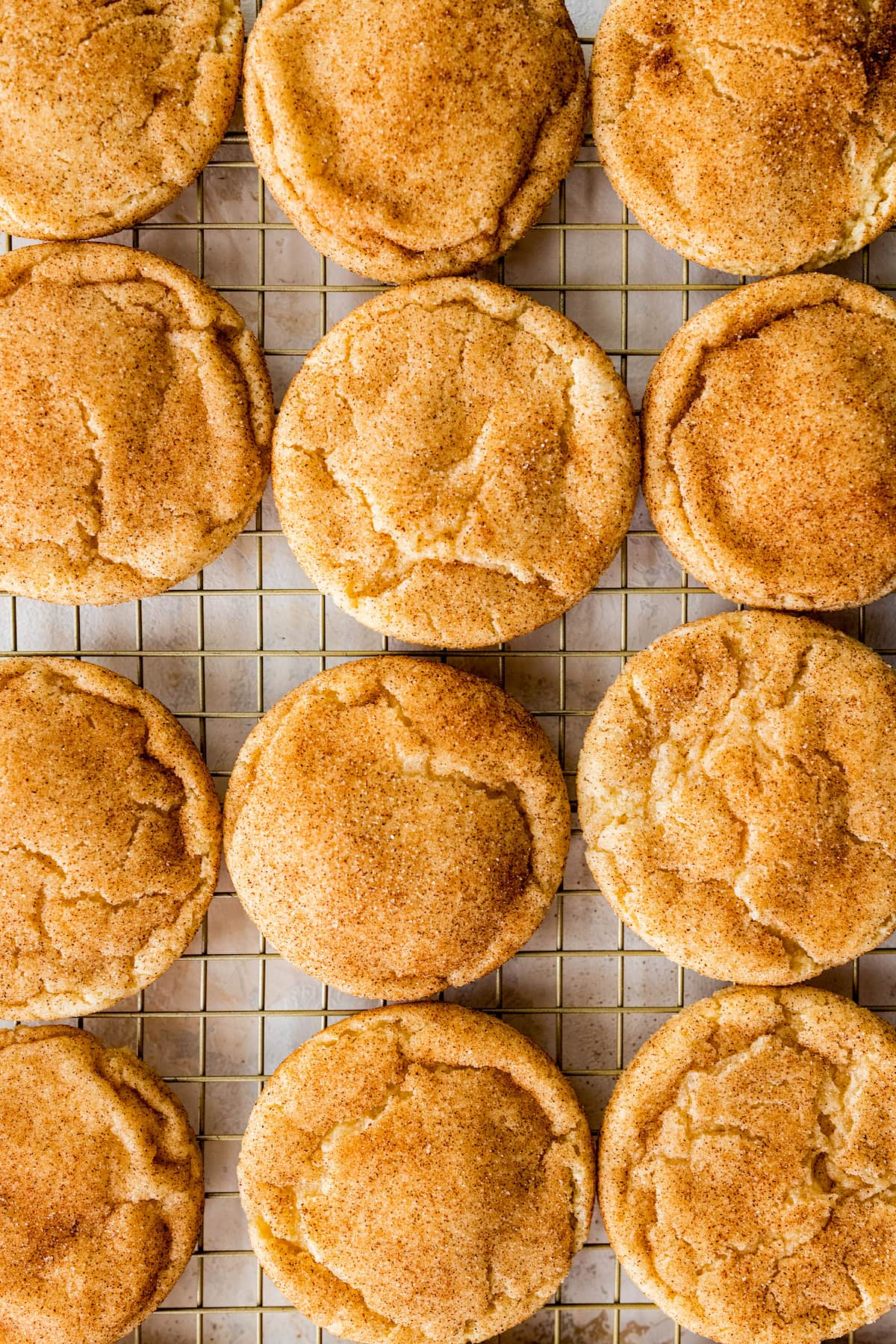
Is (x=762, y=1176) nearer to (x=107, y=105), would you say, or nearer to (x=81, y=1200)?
(x=81, y=1200)

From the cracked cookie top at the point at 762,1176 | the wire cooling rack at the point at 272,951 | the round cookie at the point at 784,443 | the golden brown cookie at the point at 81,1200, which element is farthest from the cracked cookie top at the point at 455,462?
the golden brown cookie at the point at 81,1200

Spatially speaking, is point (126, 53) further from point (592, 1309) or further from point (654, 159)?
point (592, 1309)

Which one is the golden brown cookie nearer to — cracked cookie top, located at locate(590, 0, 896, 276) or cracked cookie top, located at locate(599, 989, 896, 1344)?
cracked cookie top, located at locate(599, 989, 896, 1344)

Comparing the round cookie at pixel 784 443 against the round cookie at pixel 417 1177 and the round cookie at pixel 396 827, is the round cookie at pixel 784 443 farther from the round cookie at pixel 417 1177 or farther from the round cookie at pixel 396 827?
the round cookie at pixel 417 1177

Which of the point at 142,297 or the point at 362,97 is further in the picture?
the point at 142,297

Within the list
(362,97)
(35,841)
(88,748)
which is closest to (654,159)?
(362,97)

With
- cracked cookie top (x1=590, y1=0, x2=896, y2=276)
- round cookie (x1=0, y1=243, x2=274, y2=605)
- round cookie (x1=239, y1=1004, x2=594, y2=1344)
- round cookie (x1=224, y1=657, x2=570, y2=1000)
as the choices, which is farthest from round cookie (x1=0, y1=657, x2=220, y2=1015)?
cracked cookie top (x1=590, y1=0, x2=896, y2=276)

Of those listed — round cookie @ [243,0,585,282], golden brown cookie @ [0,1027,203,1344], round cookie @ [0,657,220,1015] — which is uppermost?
round cookie @ [243,0,585,282]
